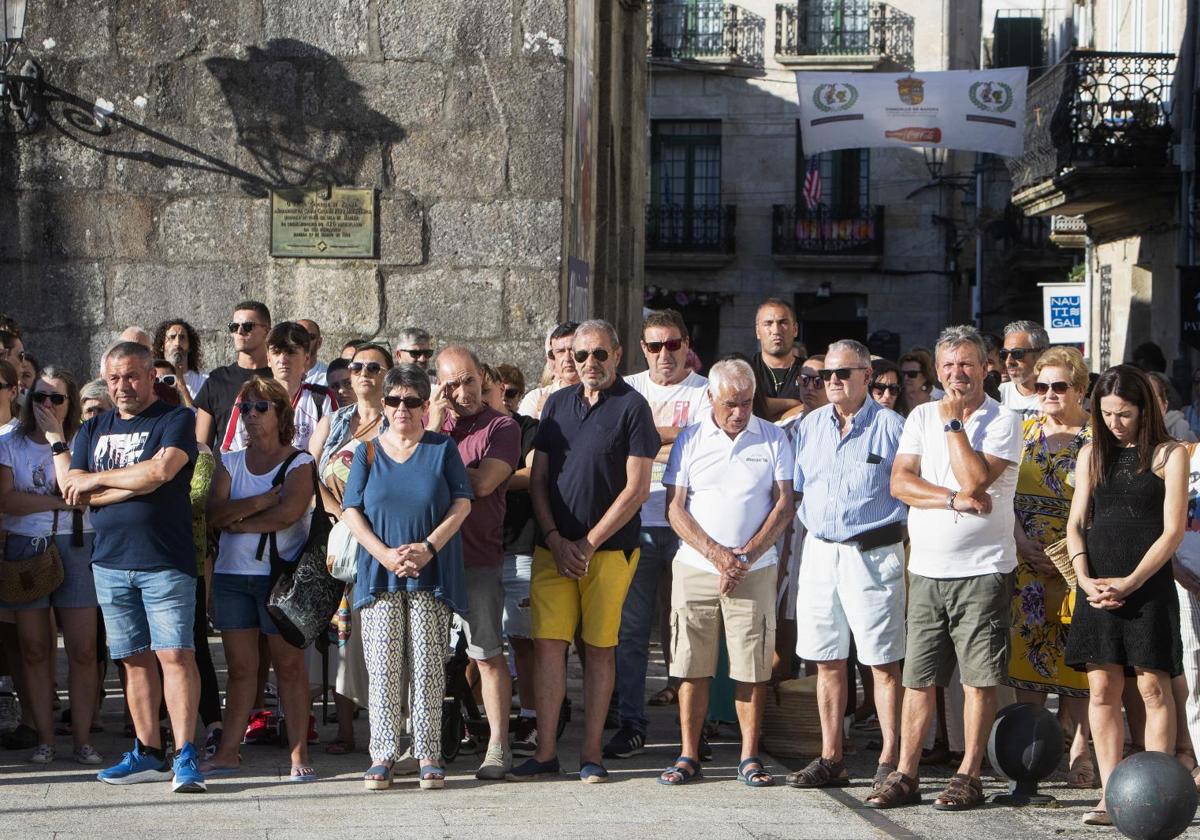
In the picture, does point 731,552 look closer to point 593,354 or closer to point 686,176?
point 593,354

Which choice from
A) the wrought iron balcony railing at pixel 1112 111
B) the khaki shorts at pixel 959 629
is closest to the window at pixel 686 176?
the wrought iron balcony railing at pixel 1112 111

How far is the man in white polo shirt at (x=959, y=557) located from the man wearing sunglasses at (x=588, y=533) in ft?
3.64

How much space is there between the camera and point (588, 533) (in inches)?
289

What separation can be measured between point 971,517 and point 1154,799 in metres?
1.39

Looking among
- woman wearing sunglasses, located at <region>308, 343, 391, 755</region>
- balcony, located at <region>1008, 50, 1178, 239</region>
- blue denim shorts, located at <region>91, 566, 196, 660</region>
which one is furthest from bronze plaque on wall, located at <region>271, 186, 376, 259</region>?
balcony, located at <region>1008, 50, 1178, 239</region>

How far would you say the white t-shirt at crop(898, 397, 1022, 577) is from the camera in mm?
6875

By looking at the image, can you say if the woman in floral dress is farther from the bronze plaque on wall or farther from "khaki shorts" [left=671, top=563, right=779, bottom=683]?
the bronze plaque on wall

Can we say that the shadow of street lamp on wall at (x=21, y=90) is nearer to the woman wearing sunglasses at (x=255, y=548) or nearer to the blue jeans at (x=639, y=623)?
the woman wearing sunglasses at (x=255, y=548)

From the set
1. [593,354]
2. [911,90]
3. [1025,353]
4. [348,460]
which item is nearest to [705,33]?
[911,90]

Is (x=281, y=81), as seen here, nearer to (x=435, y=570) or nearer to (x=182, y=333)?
(x=182, y=333)

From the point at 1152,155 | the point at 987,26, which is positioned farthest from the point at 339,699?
the point at 987,26

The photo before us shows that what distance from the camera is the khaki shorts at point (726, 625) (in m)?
7.30

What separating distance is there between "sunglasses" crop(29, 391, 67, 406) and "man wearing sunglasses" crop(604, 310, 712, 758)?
2.42m

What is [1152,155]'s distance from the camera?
20.4m
